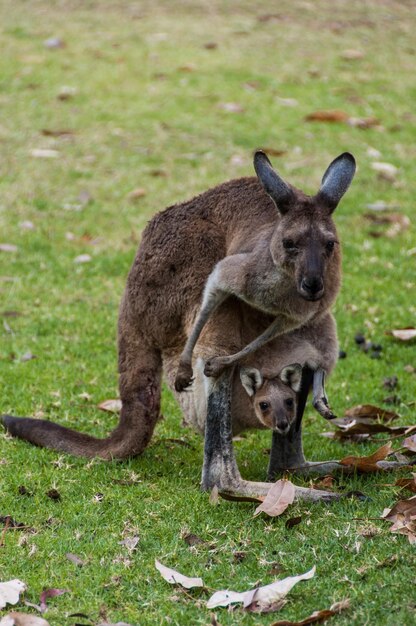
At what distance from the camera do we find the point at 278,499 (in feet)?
13.8

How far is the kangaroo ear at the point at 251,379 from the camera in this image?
14.9 feet

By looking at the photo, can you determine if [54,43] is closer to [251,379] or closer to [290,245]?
[251,379]

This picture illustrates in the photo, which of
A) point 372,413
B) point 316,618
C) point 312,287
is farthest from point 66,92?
point 316,618

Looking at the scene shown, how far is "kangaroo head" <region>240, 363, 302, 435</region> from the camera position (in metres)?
4.45

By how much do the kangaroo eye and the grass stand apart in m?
1.07

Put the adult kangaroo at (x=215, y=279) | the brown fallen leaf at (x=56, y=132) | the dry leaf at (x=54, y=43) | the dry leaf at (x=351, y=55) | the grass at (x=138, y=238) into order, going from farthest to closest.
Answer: the dry leaf at (x=351, y=55) < the dry leaf at (x=54, y=43) < the brown fallen leaf at (x=56, y=132) < the adult kangaroo at (x=215, y=279) < the grass at (x=138, y=238)

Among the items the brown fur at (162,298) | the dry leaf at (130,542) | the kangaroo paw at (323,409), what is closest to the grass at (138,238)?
the dry leaf at (130,542)

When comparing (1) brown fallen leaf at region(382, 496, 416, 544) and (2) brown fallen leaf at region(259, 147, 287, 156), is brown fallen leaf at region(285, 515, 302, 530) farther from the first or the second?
(2) brown fallen leaf at region(259, 147, 287, 156)

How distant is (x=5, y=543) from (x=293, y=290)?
1552 millimetres

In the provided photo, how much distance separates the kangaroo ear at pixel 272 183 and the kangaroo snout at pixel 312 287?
1.36ft

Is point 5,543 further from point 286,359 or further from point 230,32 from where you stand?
point 230,32

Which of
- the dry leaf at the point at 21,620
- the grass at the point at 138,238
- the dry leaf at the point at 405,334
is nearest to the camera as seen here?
the dry leaf at the point at 21,620

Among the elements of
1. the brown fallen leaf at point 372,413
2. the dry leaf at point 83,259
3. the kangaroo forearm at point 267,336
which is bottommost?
the dry leaf at point 83,259

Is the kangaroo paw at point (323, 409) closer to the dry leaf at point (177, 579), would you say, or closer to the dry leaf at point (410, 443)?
the dry leaf at point (410, 443)
